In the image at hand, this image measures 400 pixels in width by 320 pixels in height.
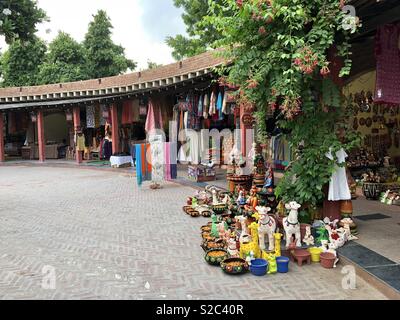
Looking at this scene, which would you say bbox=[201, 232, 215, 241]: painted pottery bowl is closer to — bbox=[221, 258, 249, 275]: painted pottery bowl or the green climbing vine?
bbox=[221, 258, 249, 275]: painted pottery bowl

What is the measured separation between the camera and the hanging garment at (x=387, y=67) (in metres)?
6.75

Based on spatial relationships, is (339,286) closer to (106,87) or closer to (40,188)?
(40,188)

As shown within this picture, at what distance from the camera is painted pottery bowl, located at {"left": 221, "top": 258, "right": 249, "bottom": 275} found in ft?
17.0

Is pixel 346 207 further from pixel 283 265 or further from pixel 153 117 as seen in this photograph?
pixel 153 117

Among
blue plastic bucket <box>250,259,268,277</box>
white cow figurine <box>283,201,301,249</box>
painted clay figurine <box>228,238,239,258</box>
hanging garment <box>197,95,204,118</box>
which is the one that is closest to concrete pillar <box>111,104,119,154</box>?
hanging garment <box>197,95,204,118</box>

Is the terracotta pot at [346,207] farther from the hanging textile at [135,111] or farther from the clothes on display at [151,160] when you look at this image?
the hanging textile at [135,111]

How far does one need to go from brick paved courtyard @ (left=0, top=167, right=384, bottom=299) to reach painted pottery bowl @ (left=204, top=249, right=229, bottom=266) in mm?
127

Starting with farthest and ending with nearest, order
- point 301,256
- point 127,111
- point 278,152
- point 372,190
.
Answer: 1. point 127,111
2. point 278,152
3. point 372,190
4. point 301,256

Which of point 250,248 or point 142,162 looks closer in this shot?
point 250,248

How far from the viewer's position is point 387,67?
6863 mm

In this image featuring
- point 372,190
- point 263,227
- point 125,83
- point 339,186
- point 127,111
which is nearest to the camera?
point 263,227

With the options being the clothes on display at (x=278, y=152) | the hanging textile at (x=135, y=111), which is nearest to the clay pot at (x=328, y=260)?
the clothes on display at (x=278, y=152)

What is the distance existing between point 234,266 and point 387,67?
182 inches

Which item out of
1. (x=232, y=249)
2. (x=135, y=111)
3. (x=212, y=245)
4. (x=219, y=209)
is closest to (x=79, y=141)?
(x=135, y=111)
